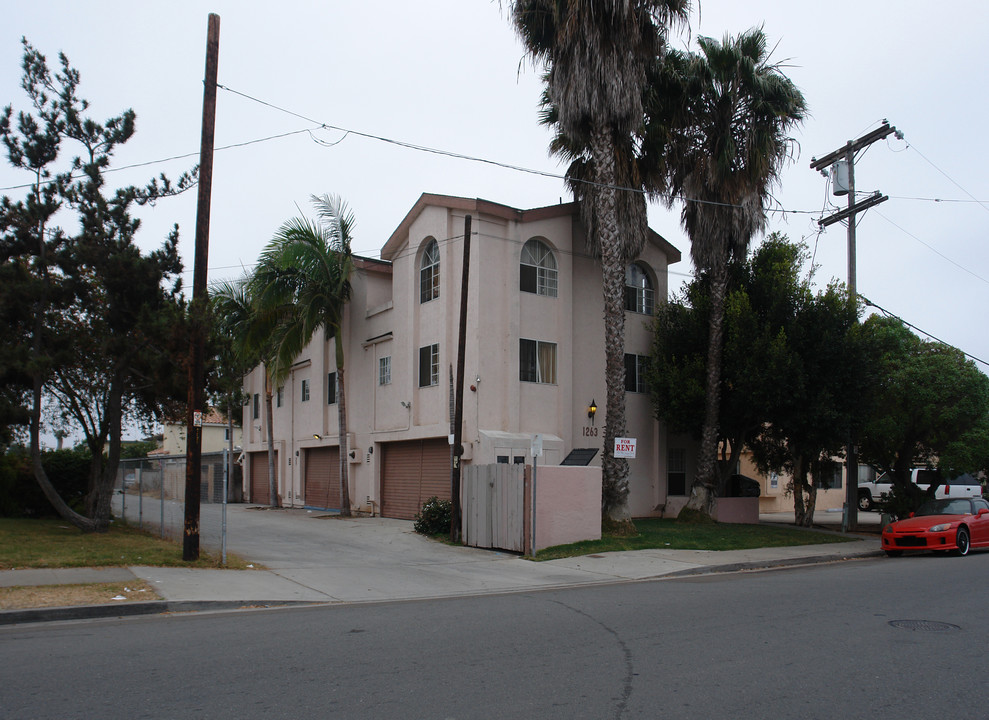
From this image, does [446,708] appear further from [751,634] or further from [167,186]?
[167,186]

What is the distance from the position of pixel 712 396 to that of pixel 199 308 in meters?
14.1

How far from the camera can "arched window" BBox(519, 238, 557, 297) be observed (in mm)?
22797

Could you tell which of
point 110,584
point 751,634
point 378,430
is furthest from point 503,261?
point 751,634

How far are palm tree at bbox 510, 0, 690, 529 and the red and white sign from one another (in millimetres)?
844

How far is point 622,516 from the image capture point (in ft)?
62.2

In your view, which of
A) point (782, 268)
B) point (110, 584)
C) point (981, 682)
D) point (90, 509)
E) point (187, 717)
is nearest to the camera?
point (187, 717)

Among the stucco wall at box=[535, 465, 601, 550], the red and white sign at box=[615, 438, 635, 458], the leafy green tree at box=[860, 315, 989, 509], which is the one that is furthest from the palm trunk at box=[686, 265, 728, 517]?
the stucco wall at box=[535, 465, 601, 550]

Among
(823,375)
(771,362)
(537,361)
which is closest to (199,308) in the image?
(537,361)

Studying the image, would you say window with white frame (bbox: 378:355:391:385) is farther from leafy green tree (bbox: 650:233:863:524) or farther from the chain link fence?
leafy green tree (bbox: 650:233:863:524)

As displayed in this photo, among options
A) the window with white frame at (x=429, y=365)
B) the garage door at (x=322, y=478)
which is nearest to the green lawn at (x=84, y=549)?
the window with white frame at (x=429, y=365)

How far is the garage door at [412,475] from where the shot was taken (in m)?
22.8

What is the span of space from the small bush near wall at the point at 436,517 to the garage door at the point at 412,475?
239 cm

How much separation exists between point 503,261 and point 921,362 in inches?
473

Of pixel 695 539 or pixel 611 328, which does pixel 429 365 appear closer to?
pixel 611 328
